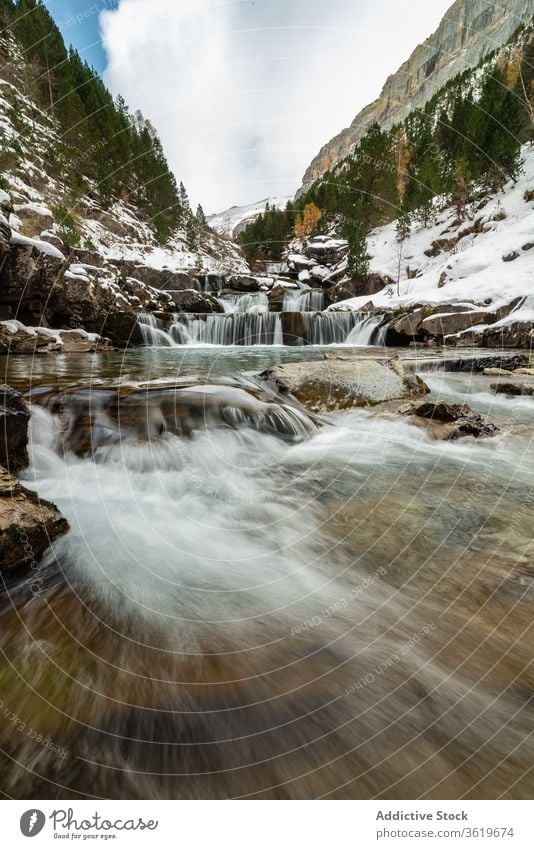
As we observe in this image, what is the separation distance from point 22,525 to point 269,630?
1.84 meters

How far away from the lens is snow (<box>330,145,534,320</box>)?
18562 mm

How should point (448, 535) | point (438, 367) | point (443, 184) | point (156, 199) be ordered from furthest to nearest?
point (156, 199) < point (443, 184) < point (438, 367) < point (448, 535)

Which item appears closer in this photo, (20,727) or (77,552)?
(20,727)

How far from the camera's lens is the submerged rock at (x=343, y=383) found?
6910 millimetres

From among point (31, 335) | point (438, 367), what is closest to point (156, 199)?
point (31, 335)

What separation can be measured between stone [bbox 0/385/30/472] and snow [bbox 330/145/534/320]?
17596 millimetres

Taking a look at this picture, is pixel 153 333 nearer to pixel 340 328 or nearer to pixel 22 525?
pixel 340 328

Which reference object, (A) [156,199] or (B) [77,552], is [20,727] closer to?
(B) [77,552]

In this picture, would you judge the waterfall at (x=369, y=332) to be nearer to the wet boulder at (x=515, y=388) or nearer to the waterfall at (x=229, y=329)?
the waterfall at (x=229, y=329)

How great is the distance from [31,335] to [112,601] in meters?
13.9

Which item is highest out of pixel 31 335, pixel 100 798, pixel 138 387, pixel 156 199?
pixel 156 199

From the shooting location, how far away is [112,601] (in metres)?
2.42

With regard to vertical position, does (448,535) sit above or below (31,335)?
below

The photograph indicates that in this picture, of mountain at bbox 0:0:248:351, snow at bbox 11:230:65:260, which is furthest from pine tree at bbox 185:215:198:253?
snow at bbox 11:230:65:260
